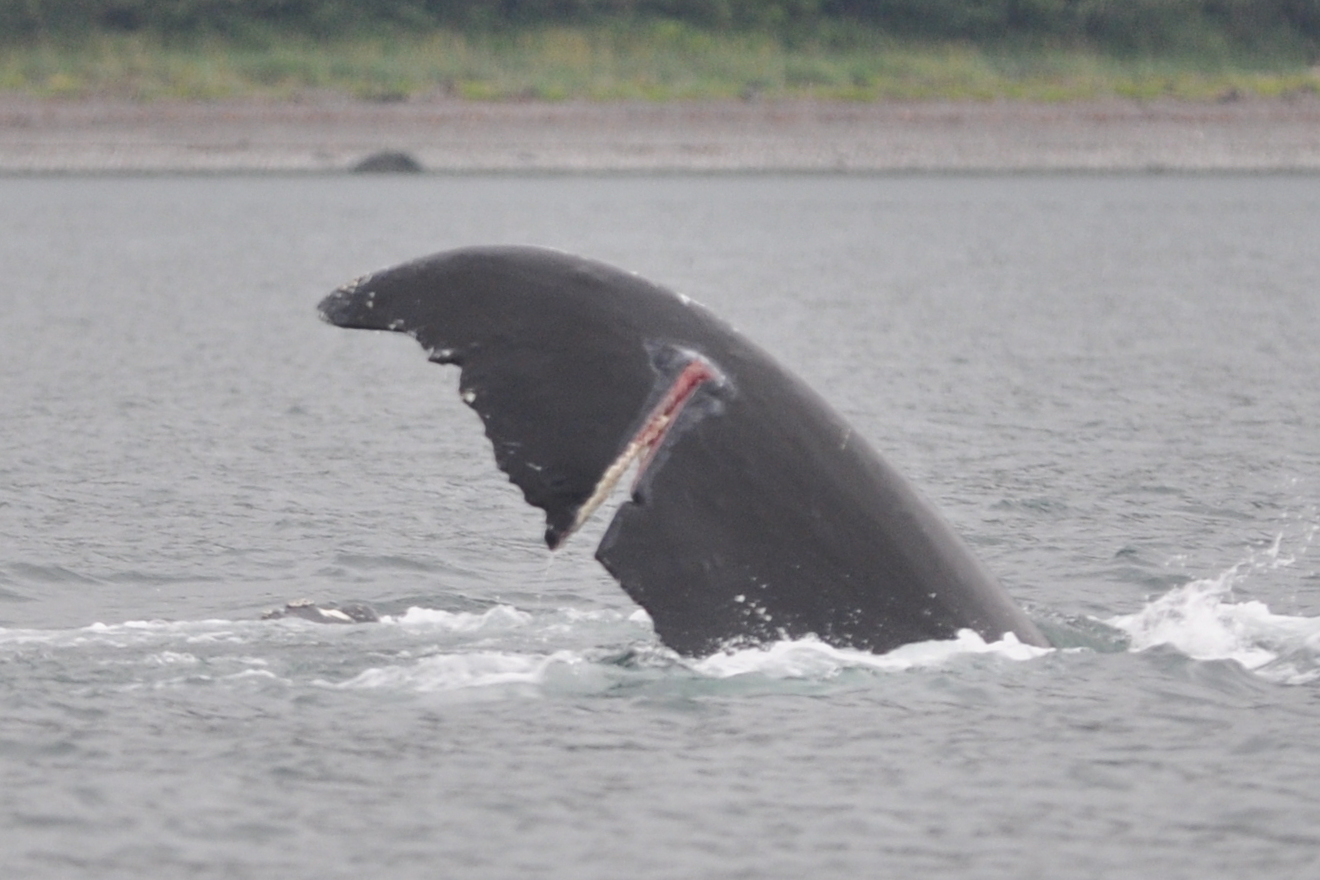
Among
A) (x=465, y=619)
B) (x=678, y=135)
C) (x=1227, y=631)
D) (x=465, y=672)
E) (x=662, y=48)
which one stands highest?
(x=662, y=48)

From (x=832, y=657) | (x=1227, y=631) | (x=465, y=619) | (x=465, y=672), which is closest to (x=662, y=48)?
(x=465, y=619)

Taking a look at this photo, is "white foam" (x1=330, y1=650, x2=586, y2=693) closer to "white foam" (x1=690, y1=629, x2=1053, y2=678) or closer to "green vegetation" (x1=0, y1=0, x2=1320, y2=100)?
"white foam" (x1=690, y1=629, x2=1053, y2=678)

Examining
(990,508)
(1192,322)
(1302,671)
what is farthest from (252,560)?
(1192,322)

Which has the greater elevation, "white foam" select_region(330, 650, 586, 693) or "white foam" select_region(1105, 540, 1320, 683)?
"white foam" select_region(1105, 540, 1320, 683)

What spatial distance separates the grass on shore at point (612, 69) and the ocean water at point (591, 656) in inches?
1748

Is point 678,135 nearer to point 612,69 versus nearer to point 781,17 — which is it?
point 612,69

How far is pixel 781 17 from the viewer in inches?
3142

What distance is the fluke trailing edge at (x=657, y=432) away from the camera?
25.2 ft

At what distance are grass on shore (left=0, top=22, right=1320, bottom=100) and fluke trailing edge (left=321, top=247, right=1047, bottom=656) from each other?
6491cm

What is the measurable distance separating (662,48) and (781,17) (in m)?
4.87

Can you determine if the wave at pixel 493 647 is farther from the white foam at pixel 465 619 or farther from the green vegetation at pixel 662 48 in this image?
the green vegetation at pixel 662 48

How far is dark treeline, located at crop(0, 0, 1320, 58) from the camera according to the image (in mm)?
78188

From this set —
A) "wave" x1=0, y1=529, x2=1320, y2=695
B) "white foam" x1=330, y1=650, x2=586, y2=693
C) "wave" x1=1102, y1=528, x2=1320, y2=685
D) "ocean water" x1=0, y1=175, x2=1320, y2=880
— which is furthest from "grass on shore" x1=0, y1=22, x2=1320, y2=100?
"white foam" x1=330, y1=650, x2=586, y2=693

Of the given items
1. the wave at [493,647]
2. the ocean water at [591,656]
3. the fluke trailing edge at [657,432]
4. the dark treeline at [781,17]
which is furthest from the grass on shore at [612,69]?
the fluke trailing edge at [657,432]
